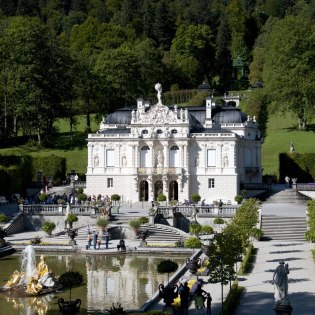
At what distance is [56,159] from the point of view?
71.2 meters

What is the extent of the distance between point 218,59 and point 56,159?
68845 mm

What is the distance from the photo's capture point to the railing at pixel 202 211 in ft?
172

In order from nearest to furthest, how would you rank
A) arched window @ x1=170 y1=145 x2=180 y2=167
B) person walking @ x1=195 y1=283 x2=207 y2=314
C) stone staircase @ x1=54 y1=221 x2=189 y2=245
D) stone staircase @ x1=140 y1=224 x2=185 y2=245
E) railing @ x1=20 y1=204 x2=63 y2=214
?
person walking @ x1=195 y1=283 x2=207 y2=314 < stone staircase @ x1=140 y1=224 x2=185 y2=245 < stone staircase @ x1=54 y1=221 x2=189 y2=245 < railing @ x1=20 y1=204 x2=63 y2=214 < arched window @ x1=170 y1=145 x2=180 y2=167

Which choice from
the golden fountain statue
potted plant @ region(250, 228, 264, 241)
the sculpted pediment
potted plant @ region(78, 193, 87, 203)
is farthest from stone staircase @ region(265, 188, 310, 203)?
the golden fountain statue

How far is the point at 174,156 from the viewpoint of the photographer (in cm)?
6309

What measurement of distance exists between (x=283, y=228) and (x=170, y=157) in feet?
57.5

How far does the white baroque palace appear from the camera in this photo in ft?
204

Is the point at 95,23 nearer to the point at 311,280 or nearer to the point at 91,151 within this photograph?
the point at 91,151

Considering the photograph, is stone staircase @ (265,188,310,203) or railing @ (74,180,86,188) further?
railing @ (74,180,86,188)

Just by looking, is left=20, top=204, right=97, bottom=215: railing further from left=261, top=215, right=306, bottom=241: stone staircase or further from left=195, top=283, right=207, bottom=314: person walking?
left=195, top=283, right=207, bottom=314: person walking

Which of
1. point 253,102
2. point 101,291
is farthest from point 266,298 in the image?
point 253,102

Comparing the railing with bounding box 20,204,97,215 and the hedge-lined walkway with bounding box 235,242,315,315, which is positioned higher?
the railing with bounding box 20,204,97,215

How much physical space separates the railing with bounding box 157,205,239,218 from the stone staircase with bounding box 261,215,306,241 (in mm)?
3462

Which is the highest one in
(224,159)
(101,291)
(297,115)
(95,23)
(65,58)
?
(95,23)
